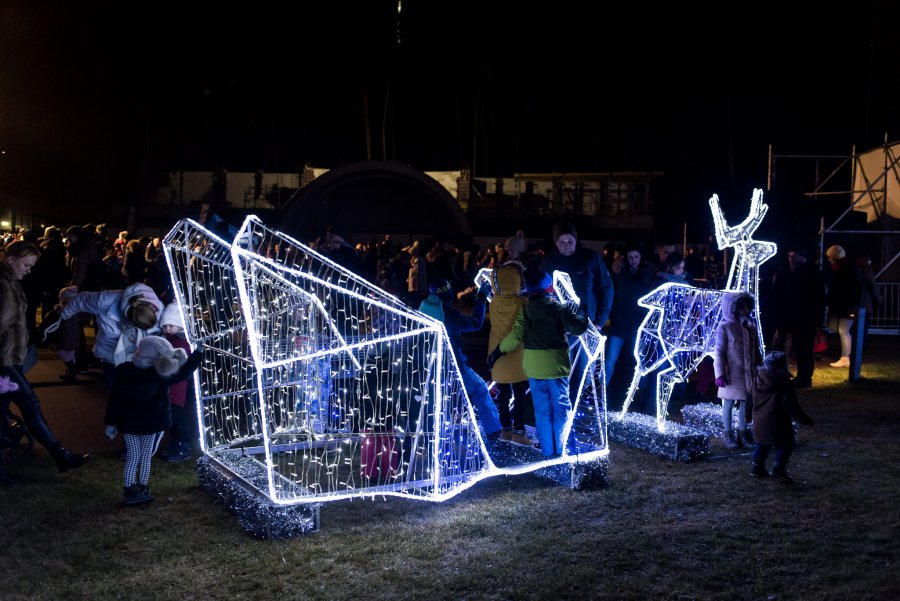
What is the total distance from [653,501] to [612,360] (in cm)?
354

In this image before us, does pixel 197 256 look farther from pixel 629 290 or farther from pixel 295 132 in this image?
pixel 295 132

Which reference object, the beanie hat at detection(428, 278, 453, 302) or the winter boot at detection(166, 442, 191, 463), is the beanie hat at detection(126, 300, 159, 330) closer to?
the winter boot at detection(166, 442, 191, 463)

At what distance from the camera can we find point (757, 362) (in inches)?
312

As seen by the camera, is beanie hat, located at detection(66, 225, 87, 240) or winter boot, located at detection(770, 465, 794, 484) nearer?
winter boot, located at detection(770, 465, 794, 484)

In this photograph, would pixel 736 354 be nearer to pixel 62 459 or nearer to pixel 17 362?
pixel 62 459

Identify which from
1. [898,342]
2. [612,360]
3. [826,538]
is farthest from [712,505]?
[898,342]

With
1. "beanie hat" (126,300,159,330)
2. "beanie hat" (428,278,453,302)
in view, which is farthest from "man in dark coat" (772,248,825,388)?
"beanie hat" (126,300,159,330)

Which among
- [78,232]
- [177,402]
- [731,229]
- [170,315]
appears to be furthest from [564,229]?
[78,232]

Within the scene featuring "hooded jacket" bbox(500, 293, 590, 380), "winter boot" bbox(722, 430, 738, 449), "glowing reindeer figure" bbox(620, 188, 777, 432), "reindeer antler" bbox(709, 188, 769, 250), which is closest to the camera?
"hooded jacket" bbox(500, 293, 590, 380)

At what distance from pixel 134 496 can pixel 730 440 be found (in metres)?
5.51

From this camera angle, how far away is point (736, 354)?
787cm

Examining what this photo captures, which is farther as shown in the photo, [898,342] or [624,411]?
[898,342]

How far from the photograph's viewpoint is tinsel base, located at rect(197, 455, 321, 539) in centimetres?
543

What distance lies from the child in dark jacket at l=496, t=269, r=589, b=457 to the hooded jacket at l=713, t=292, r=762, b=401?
1774 mm
